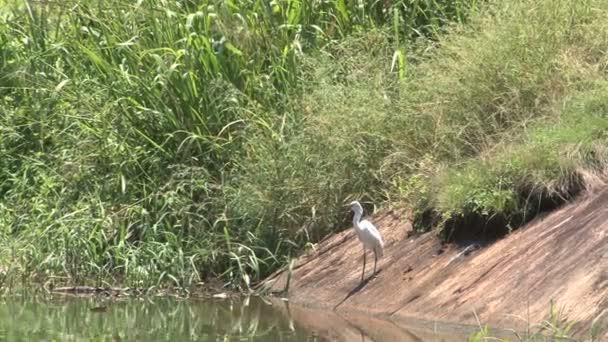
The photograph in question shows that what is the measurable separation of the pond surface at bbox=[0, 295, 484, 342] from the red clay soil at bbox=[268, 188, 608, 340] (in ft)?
0.75

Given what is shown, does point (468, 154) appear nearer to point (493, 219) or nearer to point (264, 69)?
point (493, 219)

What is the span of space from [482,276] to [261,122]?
325 cm

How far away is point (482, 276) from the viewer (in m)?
9.08

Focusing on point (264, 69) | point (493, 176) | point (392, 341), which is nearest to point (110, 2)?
point (264, 69)

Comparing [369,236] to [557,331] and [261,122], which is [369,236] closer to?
[261,122]

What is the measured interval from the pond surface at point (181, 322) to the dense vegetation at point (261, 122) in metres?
0.50

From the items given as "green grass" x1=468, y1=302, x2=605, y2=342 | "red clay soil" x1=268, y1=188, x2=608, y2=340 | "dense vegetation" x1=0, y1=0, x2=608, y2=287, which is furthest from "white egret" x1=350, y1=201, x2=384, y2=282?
"green grass" x1=468, y1=302, x2=605, y2=342

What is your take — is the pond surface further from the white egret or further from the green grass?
the white egret

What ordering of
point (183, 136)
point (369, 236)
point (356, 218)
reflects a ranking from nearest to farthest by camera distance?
1. point (369, 236)
2. point (356, 218)
3. point (183, 136)

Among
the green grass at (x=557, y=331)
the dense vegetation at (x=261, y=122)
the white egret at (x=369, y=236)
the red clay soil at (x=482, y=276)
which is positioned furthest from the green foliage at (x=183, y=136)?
the green grass at (x=557, y=331)

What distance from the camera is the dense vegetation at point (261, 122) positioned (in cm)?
1071

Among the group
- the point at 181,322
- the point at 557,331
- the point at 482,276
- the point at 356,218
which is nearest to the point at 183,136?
the point at 356,218

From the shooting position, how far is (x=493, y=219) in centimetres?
964

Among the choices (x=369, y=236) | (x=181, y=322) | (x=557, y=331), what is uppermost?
(x=557, y=331)
